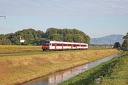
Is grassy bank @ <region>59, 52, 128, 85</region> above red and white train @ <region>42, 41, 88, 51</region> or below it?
below

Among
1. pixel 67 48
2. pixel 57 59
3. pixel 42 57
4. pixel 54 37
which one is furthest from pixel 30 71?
pixel 54 37

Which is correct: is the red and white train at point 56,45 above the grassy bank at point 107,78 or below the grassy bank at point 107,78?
above

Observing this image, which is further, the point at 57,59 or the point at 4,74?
the point at 57,59

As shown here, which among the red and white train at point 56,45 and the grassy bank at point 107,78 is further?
the red and white train at point 56,45

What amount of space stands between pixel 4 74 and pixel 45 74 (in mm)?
9723

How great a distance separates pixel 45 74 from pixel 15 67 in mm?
5719

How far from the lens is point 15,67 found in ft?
125

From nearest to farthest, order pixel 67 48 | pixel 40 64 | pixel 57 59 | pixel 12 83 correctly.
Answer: pixel 12 83 → pixel 40 64 → pixel 57 59 → pixel 67 48

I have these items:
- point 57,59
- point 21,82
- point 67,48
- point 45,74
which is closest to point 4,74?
point 21,82

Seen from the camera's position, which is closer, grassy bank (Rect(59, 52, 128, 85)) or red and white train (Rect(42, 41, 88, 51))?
grassy bank (Rect(59, 52, 128, 85))

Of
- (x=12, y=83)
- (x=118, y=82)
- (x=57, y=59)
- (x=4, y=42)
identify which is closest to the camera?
(x=118, y=82)

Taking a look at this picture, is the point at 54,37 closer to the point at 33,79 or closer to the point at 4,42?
the point at 4,42

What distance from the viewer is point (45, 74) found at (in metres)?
42.0

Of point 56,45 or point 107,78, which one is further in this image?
point 56,45
